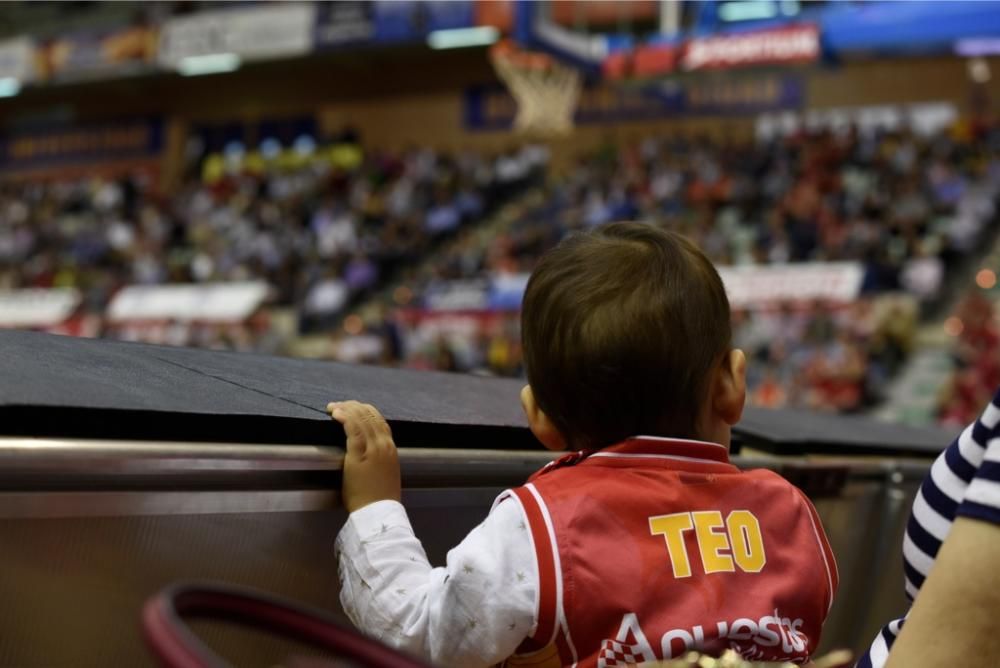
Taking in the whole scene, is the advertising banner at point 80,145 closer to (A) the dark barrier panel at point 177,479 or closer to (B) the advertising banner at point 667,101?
(B) the advertising banner at point 667,101

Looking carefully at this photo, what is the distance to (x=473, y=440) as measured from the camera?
1330 millimetres

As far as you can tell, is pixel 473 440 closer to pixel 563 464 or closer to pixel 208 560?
pixel 563 464

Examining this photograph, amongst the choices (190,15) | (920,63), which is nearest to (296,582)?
(920,63)

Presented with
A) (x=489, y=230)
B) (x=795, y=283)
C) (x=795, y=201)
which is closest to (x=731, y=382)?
(x=795, y=283)

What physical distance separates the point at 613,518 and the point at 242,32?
16931 millimetres

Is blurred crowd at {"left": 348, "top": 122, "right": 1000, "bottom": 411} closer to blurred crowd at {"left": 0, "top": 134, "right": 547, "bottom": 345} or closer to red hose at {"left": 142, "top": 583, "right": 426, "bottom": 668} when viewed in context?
blurred crowd at {"left": 0, "top": 134, "right": 547, "bottom": 345}

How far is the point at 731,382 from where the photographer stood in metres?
1.12

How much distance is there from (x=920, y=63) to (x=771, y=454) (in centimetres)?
1534

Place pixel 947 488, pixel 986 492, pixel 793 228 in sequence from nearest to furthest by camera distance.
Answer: pixel 986 492, pixel 947 488, pixel 793 228

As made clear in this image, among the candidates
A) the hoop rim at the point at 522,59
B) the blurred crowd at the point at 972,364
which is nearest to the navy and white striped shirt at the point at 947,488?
the blurred crowd at the point at 972,364

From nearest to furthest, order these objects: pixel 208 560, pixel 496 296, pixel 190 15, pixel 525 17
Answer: pixel 208 560
pixel 525 17
pixel 496 296
pixel 190 15

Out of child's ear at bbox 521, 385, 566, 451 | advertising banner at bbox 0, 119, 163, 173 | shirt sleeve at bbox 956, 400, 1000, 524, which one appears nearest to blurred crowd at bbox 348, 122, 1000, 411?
child's ear at bbox 521, 385, 566, 451

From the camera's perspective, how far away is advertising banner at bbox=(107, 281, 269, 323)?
51.2 feet

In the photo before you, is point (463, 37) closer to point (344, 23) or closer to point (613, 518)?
point (344, 23)
